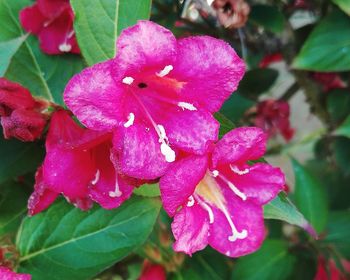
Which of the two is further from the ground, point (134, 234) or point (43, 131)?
point (43, 131)

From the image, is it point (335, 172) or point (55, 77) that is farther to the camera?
point (335, 172)

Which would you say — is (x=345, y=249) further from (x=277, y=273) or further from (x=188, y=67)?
(x=188, y=67)

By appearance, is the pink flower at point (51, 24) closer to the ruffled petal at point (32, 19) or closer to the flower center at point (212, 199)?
the ruffled petal at point (32, 19)

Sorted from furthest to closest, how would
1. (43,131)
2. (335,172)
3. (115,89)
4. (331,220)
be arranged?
(335,172) < (331,220) < (43,131) < (115,89)

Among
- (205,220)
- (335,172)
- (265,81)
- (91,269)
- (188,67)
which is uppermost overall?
(188,67)

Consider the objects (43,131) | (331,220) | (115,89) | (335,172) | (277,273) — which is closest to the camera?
(115,89)

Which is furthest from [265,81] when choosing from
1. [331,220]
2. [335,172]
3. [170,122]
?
[170,122]

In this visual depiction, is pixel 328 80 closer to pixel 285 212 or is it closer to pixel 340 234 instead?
pixel 340 234

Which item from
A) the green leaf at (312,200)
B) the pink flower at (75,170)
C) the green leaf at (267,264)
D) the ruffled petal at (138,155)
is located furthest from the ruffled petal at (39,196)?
the green leaf at (312,200)
